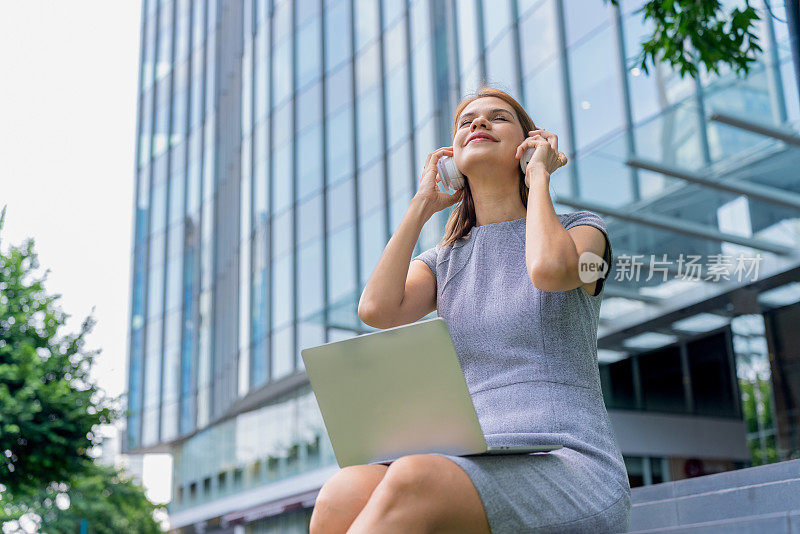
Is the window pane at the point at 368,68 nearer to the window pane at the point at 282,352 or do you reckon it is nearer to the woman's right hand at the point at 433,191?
the window pane at the point at 282,352

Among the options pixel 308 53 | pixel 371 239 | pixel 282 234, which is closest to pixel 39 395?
pixel 371 239

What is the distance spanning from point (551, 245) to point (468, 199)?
0.64 meters

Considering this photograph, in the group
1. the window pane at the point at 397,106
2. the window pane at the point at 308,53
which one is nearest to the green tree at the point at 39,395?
the window pane at the point at 397,106

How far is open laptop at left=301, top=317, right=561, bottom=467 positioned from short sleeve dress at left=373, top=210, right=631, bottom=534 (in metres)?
0.07

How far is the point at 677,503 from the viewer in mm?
4082

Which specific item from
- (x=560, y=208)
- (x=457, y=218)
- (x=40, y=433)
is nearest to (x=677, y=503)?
(x=457, y=218)

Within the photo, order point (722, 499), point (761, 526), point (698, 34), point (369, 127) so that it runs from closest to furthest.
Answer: point (761, 526) < point (722, 499) < point (698, 34) < point (369, 127)

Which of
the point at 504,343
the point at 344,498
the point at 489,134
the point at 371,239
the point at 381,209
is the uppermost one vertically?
the point at 381,209

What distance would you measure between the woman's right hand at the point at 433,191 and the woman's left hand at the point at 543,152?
29 cm

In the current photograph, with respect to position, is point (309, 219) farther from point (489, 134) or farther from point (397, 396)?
point (397, 396)

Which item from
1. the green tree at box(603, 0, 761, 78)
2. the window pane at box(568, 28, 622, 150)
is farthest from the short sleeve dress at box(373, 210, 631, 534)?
the window pane at box(568, 28, 622, 150)

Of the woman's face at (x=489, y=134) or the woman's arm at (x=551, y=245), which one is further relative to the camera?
the woman's face at (x=489, y=134)

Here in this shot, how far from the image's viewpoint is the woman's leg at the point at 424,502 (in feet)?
6.04

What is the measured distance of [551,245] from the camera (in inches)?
89.1
